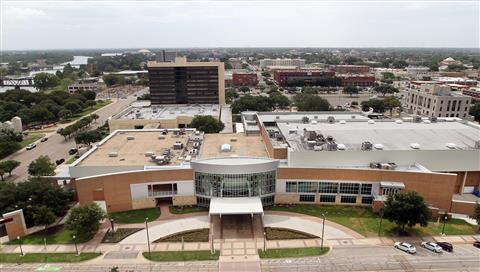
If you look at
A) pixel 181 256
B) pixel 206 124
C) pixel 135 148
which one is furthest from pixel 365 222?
pixel 206 124

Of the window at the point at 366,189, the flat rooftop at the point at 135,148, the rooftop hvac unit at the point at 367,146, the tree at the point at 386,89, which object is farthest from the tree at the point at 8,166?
the tree at the point at 386,89

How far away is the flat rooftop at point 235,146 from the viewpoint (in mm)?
66994

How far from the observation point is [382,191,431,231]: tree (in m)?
48.2

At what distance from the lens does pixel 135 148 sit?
71.2 metres

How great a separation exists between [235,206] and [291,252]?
38.4 ft

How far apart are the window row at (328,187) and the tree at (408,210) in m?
8.92

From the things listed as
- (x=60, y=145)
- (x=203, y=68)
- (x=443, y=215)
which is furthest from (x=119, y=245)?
(x=203, y=68)

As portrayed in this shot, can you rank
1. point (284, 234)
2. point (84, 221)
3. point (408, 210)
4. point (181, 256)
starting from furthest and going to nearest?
point (284, 234) → point (408, 210) → point (84, 221) → point (181, 256)

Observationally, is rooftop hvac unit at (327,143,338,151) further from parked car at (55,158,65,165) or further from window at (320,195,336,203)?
parked car at (55,158,65,165)

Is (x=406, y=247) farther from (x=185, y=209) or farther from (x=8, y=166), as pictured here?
(x=8, y=166)

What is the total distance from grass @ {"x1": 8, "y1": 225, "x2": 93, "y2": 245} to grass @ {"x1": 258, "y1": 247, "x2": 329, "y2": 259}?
26040 millimetres

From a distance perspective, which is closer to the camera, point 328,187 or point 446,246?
point 446,246

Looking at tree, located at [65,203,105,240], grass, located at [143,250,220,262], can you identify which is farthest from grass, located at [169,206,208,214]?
tree, located at [65,203,105,240]

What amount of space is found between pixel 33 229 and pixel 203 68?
90813 mm
